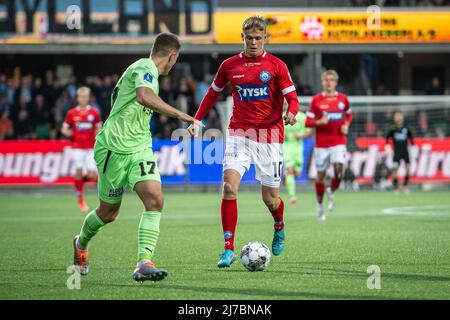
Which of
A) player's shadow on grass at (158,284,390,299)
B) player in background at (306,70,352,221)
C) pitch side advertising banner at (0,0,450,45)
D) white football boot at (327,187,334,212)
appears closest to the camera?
player's shadow on grass at (158,284,390,299)

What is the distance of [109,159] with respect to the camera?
317 inches

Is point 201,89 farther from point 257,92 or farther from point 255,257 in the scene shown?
point 255,257

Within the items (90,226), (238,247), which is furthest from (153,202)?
(238,247)

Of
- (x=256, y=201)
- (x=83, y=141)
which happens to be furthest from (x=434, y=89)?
(x=83, y=141)

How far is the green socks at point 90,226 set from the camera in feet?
27.6

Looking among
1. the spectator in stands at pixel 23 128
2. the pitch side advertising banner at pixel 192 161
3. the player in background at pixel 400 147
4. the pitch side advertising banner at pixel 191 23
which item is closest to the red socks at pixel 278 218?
the pitch side advertising banner at pixel 192 161

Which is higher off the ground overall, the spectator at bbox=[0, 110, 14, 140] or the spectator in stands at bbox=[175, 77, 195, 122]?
the spectator in stands at bbox=[175, 77, 195, 122]

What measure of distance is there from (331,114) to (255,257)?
26.7 feet

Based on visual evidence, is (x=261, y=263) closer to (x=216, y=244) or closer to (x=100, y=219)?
(x=100, y=219)

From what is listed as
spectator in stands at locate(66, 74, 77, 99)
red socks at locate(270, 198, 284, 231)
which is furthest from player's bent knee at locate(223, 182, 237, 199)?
spectator in stands at locate(66, 74, 77, 99)

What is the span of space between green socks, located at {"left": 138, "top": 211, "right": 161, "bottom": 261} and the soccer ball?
3.95 ft

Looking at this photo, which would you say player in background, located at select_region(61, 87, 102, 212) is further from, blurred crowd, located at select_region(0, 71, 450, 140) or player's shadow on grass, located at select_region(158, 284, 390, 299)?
player's shadow on grass, located at select_region(158, 284, 390, 299)

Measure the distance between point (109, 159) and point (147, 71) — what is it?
81 cm

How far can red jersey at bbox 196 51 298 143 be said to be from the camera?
9.77 meters
